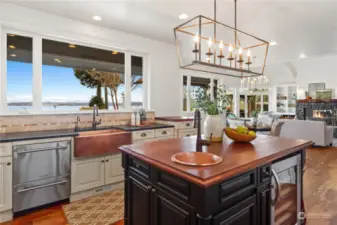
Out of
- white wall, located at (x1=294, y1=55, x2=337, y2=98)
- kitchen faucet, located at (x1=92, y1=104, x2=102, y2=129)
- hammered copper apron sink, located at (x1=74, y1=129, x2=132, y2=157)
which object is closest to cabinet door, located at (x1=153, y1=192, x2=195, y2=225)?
hammered copper apron sink, located at (x1=74, y1=129, x2=132, y2=157)

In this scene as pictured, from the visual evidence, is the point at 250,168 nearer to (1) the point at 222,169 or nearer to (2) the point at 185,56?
(1) the point at 222,169

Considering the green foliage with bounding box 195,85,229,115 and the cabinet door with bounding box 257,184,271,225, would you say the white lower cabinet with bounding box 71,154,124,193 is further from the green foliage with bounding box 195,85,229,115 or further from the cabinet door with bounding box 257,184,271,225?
the cabinet door with bounding box 257,184,271,225

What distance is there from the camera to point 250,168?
1.40m

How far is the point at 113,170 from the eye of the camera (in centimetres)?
320

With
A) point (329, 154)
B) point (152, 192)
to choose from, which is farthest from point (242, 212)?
point (329, 154)

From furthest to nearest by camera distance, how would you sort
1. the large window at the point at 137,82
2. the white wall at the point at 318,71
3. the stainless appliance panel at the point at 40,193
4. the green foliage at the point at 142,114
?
the white wall at the point at 318,71 → the large window at the point at 137,82 → the green foliage at the point at 142,114 → the stainless appliance panel at the point at 40,193

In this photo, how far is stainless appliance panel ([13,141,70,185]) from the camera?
2451 mm

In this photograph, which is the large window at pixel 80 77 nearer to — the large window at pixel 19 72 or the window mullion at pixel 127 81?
the window mullion at pixel 127 81

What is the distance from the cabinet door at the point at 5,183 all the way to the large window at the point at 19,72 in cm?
101

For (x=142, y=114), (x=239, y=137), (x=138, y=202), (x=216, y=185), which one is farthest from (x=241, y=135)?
(x=142, y=114)

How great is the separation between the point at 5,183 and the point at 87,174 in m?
0.91

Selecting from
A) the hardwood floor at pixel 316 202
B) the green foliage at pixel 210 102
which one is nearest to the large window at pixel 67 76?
the hardwood floor at pixel 316 202

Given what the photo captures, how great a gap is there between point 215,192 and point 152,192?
0.53 meters

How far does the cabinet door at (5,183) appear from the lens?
2.36 meters
